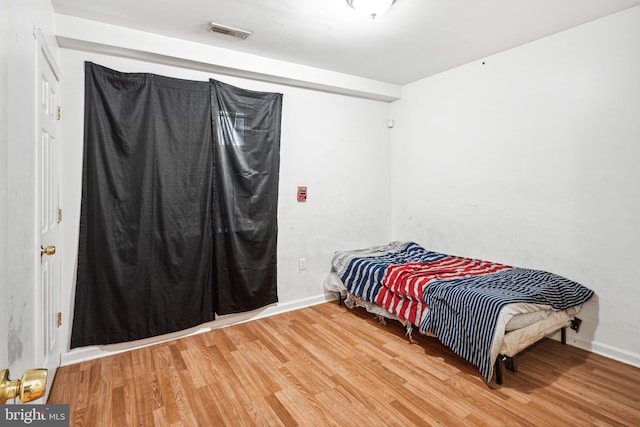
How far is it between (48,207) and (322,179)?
8.07 ft

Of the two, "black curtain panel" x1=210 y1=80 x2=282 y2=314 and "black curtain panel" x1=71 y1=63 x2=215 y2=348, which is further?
"black curtain panel" x1=210 y1=80 x2=282 y2=314

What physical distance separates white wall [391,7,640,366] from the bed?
8.1 inches

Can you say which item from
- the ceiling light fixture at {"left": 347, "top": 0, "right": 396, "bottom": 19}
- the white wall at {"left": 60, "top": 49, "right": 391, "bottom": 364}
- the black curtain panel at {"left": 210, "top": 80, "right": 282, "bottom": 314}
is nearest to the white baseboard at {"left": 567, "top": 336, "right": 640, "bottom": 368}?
the white wall at {"left": 60, "top": 49, "right": 391, "bottom": 364}

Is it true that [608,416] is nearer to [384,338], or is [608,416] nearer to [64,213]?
[384,338]

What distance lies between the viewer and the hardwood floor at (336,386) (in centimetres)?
189

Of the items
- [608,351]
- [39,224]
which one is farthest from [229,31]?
[608,351]

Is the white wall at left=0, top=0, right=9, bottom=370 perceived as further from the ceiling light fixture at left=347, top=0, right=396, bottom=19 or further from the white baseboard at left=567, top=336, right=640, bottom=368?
the white baseboard at left=567, top=336, right=640, bottom=368

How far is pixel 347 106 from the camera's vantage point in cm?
395

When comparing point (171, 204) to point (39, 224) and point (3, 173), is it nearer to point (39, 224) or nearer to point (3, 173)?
point (39, 224)

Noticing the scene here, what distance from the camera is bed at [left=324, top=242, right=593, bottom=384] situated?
219 centimetres

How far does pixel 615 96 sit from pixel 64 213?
13.9 feet

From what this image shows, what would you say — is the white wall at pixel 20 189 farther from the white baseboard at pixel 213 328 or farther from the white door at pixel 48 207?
the white baseboard at pixel 213 328

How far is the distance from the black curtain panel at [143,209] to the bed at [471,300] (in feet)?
5.25

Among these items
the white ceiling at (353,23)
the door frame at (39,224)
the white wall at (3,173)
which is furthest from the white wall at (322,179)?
the white wall at (3,173)
